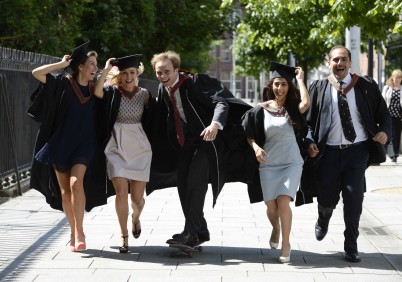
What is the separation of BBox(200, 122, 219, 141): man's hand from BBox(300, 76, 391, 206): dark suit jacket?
0.77 metres

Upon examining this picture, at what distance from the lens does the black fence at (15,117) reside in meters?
12.4

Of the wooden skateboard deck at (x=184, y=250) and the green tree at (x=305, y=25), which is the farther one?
the green tree at (x=305, y=25)

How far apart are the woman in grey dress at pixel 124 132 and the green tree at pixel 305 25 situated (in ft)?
13.4

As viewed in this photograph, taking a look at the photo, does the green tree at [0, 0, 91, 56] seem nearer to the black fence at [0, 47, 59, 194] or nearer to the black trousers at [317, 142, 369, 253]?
the black fence at [0, 47, 59, 194]

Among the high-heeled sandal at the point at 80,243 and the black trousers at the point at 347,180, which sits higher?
the black trousers at the point at 347,180

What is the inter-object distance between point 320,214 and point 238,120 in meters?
1.02

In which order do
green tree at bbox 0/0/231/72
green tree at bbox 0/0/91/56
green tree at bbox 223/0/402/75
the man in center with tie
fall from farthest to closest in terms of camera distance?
green tree at bbox 0/0/231/72
green tree at bbox 0/0/91/56
green tree at bbox 223/0/402/75
the man in center with tie

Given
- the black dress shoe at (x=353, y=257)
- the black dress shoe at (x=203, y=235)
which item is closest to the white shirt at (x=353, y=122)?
the black dress shoe at (x=353, y=257)

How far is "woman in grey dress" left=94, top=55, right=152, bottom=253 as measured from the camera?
7.62m

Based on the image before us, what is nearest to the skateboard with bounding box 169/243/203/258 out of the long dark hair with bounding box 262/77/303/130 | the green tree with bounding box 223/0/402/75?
the long dark hair with bounding box 262/77/303/130

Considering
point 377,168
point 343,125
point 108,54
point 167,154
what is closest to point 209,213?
point 167,154

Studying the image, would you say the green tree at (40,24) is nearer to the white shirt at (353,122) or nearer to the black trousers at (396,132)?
the black trousers at (396,132)

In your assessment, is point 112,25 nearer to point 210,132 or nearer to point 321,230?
point 321,230

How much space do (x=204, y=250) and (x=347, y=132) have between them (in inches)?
61.1
